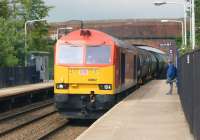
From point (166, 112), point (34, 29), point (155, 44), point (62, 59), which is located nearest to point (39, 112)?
point (62, 59)

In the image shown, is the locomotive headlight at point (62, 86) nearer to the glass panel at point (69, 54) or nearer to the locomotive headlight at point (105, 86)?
the glass panel at point (69, 54)

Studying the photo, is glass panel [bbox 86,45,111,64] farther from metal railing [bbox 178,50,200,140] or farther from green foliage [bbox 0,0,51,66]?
green foliage [bbox 0,0,51,66]

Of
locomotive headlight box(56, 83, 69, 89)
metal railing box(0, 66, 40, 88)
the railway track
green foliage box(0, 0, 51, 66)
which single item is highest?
green foliage box(0, 0, 51, 66)

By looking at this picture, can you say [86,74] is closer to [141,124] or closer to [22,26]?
[141,124]

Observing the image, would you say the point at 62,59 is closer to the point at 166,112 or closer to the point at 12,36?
the point at 166,112

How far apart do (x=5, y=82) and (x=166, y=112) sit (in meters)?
22.3

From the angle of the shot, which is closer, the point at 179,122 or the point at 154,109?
the point at 179,122

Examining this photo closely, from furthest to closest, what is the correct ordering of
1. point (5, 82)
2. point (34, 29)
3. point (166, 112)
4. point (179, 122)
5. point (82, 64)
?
point (34, 29) → point (5, 82) → point (82, 64) → point (166, 112) → point (179, 122)

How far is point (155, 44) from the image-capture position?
8494 cm

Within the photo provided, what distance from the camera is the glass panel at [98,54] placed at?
69.4 feet

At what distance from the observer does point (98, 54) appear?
21.3 meters

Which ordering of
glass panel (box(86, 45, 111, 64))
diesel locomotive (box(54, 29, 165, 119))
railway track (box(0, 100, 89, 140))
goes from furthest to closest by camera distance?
glass panel (box(86, 45, 111, 64)), diesel locomotive (box(54, 29, 165, 119)), railway track (box(0, 100, 89, 140))

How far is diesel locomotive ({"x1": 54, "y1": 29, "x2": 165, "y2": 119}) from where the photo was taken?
20.5 meters

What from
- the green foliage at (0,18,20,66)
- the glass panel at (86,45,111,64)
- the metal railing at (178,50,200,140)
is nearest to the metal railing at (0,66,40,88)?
the green foliage at (0,18,20,66)
